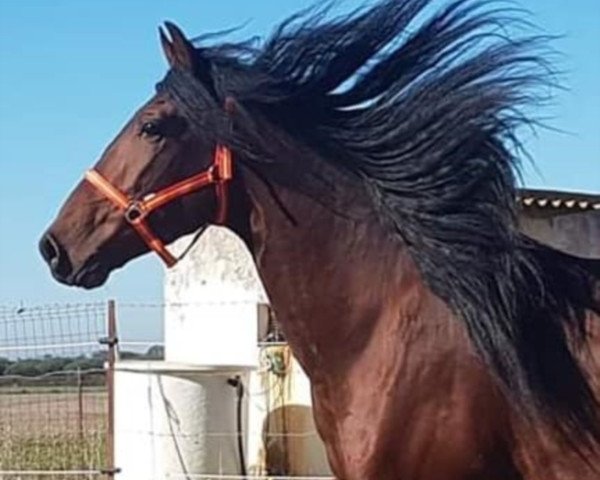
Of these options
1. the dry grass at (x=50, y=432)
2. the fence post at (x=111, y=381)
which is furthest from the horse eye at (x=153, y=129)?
the dry grass at (x=50, y=432)

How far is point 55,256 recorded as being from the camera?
3885mm

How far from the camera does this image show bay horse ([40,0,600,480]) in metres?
3.56

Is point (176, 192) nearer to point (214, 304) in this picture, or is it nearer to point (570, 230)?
point (214, 304)

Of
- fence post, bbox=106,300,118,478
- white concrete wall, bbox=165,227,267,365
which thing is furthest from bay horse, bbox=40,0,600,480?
white concrete wall, bbox=165,227,267,365

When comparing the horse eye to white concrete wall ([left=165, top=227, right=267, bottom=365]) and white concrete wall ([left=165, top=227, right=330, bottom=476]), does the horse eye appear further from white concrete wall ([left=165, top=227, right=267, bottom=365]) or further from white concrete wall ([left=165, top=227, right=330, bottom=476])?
white concrete wall ([left=165, top=227, right=267, bottom=365])

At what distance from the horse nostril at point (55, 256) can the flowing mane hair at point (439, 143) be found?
58 centimetres

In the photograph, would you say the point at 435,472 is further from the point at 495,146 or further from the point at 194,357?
the point at 194,357

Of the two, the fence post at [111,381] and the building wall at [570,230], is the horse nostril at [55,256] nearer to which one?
the fence post at [111,381]

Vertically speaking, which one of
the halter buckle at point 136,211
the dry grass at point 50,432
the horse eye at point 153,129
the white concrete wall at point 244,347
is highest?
the horse eye at point 153,129

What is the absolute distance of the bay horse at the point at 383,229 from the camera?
140 inches

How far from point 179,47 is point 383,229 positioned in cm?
84

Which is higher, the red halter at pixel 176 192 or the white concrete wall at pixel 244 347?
the red halter at pixel 176 192

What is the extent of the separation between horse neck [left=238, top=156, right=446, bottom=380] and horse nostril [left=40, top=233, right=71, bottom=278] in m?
0.59

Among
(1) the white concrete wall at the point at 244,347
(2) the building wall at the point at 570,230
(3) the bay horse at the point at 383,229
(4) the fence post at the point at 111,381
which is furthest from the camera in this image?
(2) the building wall at the point at 570,230
